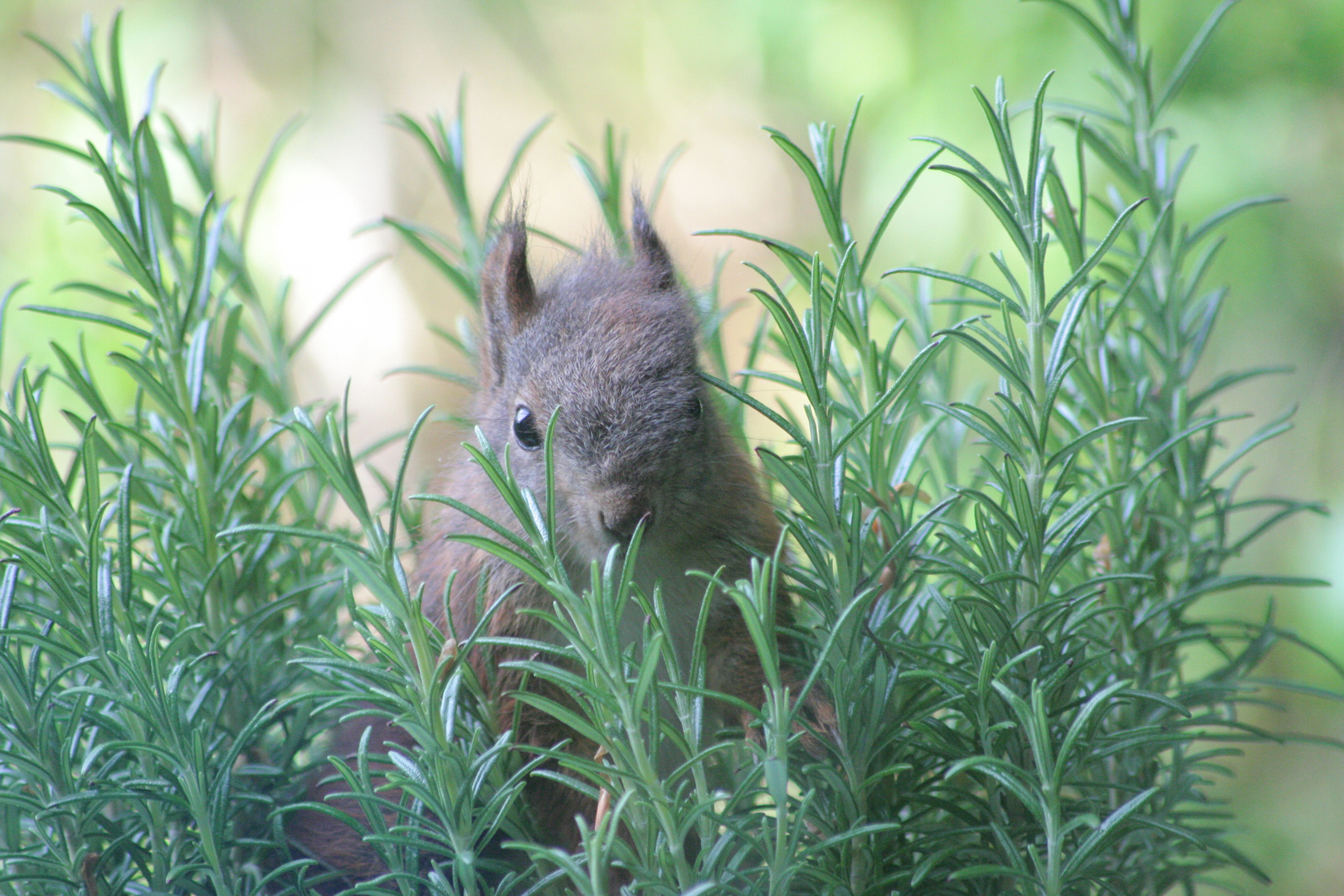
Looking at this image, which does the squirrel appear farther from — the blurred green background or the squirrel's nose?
the blurred green background

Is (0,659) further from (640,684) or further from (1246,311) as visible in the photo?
(1246,311)

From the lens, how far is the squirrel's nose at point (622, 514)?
0.72m

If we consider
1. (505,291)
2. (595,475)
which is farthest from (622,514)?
(505,291)

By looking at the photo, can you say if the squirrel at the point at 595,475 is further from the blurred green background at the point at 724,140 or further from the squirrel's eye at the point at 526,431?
the blurred green background at the point at 724,140

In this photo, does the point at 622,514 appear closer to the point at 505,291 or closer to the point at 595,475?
the point at 595,475

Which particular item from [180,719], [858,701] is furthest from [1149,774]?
[180,719]

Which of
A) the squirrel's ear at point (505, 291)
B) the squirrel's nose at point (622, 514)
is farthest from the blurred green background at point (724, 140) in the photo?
the squirrel's nose at point (622, 514)

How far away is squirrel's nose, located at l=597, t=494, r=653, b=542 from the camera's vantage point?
72cm

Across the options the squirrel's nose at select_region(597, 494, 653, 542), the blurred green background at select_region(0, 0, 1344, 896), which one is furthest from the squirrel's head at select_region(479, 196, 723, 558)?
the blurred green background at select_region(0, 0, 1344, 896)

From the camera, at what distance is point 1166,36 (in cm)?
148

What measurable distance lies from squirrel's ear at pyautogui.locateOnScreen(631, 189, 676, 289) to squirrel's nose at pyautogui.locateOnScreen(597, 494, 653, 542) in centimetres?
23

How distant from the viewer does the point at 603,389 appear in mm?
757

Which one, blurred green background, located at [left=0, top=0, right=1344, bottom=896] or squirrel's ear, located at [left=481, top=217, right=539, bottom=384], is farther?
blurred green background, located at [left=0, top=0, right=1344, bottom=896]

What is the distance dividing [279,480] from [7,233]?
1.55 m
